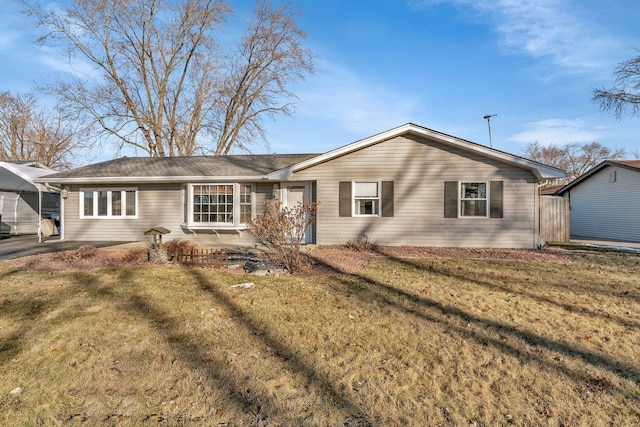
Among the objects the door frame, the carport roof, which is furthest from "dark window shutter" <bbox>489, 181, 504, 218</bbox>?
the carport roof

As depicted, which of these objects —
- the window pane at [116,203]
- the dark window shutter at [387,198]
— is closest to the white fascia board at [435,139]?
the dark window shutter at [387,198]

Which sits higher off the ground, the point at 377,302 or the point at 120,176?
the point at 120,176

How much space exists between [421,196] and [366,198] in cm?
183

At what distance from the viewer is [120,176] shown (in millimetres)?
12211

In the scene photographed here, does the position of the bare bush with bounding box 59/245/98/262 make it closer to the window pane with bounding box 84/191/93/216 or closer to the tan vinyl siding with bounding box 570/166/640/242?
the window pane with bounding box 84/191/93/216

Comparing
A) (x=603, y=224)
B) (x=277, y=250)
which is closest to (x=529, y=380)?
(x=277, y=250)

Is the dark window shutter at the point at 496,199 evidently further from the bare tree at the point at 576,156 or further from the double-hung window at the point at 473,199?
the bare tree at the point at 576,156

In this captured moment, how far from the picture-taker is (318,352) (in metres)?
3.67

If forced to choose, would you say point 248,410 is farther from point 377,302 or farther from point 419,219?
point 419,219

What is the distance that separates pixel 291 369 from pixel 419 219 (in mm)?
8885

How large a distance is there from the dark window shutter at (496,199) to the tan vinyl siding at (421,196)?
0.61 feet

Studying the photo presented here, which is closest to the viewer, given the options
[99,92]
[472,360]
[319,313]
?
[472,360]

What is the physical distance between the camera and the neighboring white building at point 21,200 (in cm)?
1503

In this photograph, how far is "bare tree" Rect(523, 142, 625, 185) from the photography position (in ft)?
123
